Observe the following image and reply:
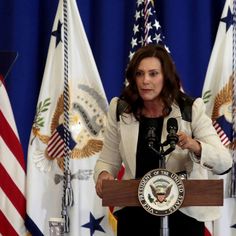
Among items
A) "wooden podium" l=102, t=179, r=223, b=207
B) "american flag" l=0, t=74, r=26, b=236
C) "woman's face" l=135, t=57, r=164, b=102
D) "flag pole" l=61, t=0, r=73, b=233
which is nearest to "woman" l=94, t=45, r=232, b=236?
"woman's face" l=135, t=57, r=164, b=102

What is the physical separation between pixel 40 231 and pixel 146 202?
3.61ft

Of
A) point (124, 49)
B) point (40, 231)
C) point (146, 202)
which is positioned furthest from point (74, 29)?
point (146, 202)

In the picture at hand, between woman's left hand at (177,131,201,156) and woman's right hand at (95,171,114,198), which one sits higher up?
woman's left hand at (177,131,201,156)

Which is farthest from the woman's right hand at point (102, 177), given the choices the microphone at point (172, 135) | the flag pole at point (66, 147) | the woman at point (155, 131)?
the flag pole at point (66, 147)

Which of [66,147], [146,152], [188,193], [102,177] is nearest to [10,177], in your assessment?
[66,147]

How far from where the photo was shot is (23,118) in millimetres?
2131

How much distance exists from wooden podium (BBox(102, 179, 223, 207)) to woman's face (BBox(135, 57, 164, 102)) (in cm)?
35

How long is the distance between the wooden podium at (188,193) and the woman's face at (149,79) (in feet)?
1.15

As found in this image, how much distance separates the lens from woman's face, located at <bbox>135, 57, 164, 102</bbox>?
53.2 inches

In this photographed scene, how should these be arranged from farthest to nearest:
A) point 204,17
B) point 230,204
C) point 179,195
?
1. point 204,17
2. point 230,204
3. point 179,195

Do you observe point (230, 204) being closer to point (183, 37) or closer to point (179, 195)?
point (183, 37)

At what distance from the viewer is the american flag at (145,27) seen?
80.0 inches

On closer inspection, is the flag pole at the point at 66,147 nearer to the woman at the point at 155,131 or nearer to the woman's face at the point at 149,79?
the woman at the point at 155,131

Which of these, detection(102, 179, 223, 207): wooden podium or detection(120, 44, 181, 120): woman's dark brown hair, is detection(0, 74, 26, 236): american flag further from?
detection(102, 179, 223, 207): wooden podium
